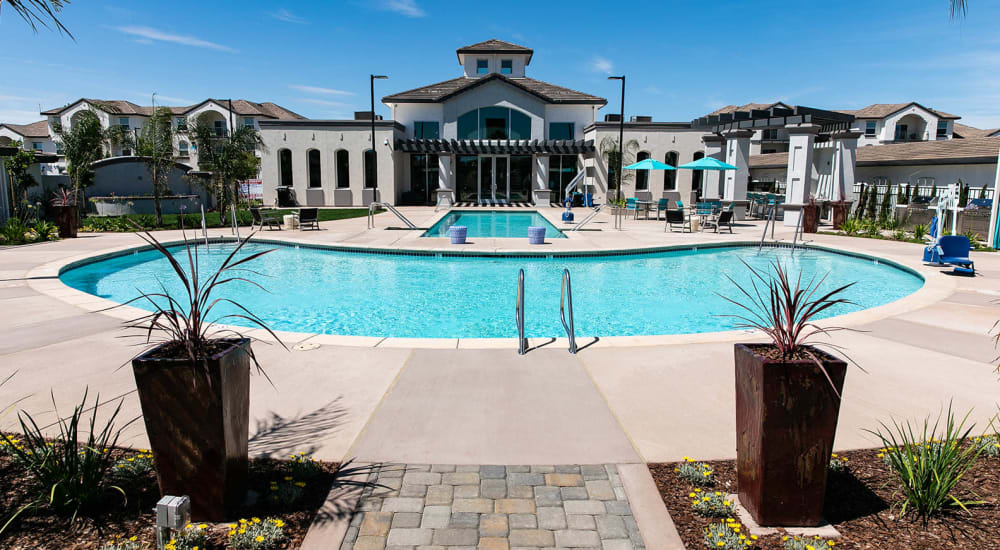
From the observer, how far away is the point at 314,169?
32062 mm

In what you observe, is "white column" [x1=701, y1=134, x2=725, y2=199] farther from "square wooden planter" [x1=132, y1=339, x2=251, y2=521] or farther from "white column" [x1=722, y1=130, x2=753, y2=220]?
"square wooden planter" [x1=132, y1=339, x2=251, y2=521]

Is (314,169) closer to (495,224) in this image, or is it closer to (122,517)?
(495,224)

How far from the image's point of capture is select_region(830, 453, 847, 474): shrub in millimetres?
3572

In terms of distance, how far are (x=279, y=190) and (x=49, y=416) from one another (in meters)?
28.4

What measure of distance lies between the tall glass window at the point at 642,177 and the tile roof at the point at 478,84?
4027 millimetres

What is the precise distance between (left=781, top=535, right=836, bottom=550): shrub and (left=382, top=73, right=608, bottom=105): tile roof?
3207 cm

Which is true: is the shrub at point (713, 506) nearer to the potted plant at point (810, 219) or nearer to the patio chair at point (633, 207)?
the potted plant at point (810, 219)

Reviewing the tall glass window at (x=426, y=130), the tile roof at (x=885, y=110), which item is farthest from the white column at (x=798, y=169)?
the tile roof at (x=885, y=110)

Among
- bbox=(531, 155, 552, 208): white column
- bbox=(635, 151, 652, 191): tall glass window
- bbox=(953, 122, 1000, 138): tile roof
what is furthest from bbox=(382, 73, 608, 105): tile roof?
bbox=(953, 122, 1000, 138): tile roof

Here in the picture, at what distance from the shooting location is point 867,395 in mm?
4922

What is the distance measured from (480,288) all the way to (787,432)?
8.76 meters

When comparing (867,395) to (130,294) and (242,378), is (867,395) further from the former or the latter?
(130,294)

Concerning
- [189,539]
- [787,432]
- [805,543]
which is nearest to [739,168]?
[787,432]

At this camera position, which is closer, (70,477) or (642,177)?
(70,477)
